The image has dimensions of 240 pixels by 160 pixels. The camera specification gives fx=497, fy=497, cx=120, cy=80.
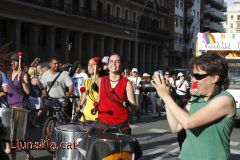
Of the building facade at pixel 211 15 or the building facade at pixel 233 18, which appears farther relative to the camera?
the building facade at pixel 233 18

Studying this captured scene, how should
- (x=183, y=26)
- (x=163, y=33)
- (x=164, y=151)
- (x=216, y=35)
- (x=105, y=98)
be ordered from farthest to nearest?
(x=183, y=26) < (x=163, y=33) < (x=216, y=35) < (x=164, y=151) < (x=105, y=98)

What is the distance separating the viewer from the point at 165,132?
541 inches

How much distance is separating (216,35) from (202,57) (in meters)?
13.0

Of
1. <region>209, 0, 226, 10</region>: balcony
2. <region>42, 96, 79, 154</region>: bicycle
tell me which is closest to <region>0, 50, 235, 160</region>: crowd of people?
<region>42, 96, 79, 154</region>: bicycle

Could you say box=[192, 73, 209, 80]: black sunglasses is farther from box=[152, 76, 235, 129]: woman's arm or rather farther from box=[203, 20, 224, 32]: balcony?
box=[203, 20, 224, 32]: balcony

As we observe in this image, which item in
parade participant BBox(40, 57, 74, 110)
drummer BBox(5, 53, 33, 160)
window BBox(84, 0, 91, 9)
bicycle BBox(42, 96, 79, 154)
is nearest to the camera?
drummer BBox(5, 53, 33, 160)

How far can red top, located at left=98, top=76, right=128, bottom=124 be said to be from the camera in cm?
597

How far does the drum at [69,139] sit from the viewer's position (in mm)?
5902

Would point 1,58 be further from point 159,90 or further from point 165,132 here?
point 165,132

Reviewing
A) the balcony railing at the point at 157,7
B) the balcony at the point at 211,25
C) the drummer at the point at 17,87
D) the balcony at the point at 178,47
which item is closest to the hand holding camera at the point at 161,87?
the drummer at the point at 17,87

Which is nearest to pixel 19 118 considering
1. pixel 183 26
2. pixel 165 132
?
pixel 165 132

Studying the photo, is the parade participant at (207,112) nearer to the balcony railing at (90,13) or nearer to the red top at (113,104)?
the red top at (113,104)

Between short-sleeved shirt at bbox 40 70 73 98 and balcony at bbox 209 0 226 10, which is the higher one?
balcony at bbox 209 0 226 10

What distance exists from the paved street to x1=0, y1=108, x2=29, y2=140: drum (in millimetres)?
1757
